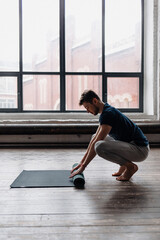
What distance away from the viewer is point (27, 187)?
2.25m

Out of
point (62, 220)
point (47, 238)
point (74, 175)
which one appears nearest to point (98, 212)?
point (62, 220)

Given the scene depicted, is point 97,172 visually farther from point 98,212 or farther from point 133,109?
point 133,109

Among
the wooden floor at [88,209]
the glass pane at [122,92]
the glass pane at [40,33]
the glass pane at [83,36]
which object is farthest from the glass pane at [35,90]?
the wooden floor at [88,209]

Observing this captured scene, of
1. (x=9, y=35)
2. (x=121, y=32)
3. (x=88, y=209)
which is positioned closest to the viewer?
(x=88, y=209)

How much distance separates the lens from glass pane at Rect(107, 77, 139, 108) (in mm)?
5211

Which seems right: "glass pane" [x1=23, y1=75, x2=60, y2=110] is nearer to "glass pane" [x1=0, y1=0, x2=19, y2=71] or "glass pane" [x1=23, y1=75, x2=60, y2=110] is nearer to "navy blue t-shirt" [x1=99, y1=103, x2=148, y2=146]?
"glass pane" [x1=0, y1=0, x2=19, y2=71]

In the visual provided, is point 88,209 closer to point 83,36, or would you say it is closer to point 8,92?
point 8,92

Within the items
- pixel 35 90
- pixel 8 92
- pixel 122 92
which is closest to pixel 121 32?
pixel 122 92

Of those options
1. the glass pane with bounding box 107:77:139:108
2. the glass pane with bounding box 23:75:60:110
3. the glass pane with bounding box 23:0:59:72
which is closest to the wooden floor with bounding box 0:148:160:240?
the glass pane with bounding box 23:75:60:110

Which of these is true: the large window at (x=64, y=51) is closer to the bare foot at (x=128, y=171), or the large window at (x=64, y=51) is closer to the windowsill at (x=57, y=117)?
the windowsill at (x=57, y=117)

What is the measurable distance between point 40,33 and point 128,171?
3.76m

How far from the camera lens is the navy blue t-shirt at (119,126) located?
2.26 m

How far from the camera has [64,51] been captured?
16.9 feet

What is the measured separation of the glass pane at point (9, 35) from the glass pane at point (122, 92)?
2013 mm
